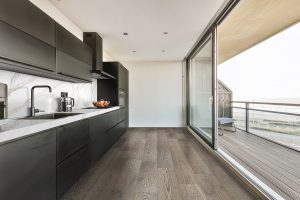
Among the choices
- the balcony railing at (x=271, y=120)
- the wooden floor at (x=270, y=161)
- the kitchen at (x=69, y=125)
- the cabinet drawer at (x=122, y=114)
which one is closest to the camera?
the kitchen at (x=69, y=125)

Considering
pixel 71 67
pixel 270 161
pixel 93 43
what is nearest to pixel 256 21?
pixel 270 161

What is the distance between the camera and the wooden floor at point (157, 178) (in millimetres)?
1938

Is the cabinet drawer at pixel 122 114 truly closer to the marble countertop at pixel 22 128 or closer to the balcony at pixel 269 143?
the balcony at pixel 269 143

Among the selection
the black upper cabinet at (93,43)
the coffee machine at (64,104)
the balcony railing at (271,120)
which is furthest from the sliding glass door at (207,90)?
the coffee machine at (64,104)

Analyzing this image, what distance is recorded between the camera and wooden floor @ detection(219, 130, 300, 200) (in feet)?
6.76

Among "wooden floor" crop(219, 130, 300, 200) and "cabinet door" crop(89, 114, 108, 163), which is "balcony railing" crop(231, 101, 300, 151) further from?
"cabinet door" crop(89, 114, 108, 163)

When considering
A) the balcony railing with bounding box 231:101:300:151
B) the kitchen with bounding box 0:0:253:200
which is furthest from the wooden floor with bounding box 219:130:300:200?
the kitchen with bounding box 0:0:253:200

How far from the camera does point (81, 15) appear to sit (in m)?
2.82

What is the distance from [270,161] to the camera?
2795 millimetres

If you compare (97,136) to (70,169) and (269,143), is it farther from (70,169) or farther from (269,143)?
(269,143)

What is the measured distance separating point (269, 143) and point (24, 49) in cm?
456

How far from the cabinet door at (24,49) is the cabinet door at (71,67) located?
0.47 feet

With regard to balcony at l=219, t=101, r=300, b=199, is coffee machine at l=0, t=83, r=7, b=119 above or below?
above

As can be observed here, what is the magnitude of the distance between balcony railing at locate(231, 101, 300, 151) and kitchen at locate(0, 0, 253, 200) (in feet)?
5.66
